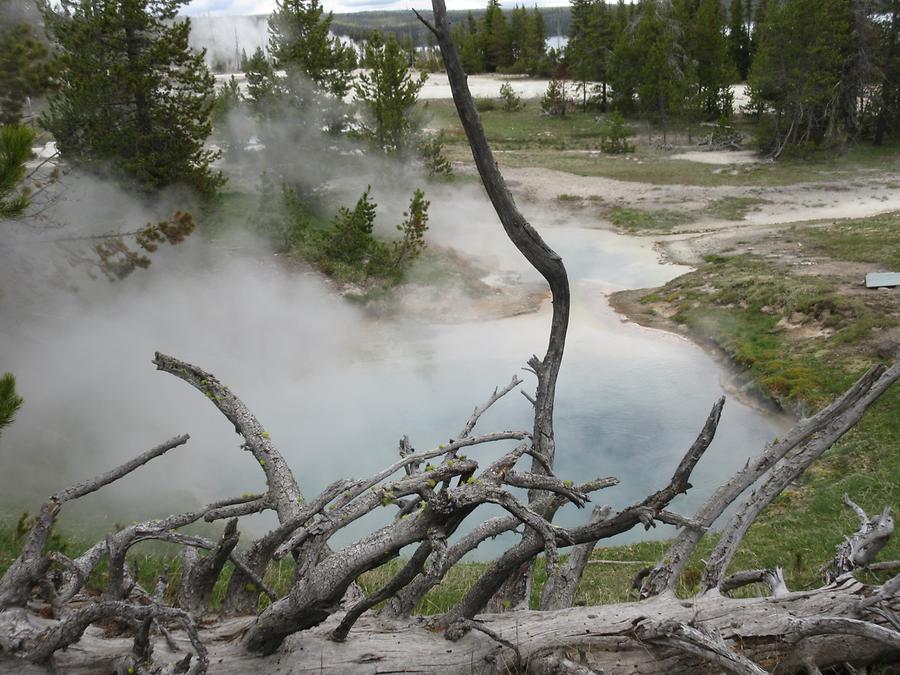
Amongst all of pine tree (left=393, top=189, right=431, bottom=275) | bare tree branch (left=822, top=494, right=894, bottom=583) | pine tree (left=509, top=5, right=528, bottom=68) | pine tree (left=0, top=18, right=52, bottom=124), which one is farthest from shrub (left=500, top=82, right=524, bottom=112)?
bare tree branch (left=822, top=494, right=894, bottom=583)

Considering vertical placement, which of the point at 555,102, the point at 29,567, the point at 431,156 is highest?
the point at 555,102

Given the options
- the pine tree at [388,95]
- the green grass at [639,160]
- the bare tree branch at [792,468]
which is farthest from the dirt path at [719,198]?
the bare tree branch at [792,468]

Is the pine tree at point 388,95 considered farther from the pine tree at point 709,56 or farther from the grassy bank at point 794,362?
the pine tree at point 709,56

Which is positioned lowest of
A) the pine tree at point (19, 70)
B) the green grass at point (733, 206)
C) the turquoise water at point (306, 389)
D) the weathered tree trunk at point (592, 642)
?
the turquoise water at point (306, 389)

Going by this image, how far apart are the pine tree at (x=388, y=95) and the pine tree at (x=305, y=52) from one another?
89 centimetres

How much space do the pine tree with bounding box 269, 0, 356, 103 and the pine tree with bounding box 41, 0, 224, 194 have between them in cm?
465

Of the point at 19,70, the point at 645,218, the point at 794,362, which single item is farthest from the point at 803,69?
the point at 19,70

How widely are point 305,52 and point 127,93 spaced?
20.4 ft

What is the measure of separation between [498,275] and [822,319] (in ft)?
24.6

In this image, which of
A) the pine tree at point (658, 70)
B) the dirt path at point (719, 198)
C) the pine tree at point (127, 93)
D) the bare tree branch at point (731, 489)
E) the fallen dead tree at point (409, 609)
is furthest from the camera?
the pine tree at point (658, 70)

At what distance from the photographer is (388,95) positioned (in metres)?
18.8

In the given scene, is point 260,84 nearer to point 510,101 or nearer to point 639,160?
point 639,160

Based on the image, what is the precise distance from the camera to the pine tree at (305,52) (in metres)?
19.7

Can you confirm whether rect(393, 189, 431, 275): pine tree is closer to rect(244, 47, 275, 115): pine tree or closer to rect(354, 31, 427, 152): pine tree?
rect(354, 31, 427, 152): pine tree
